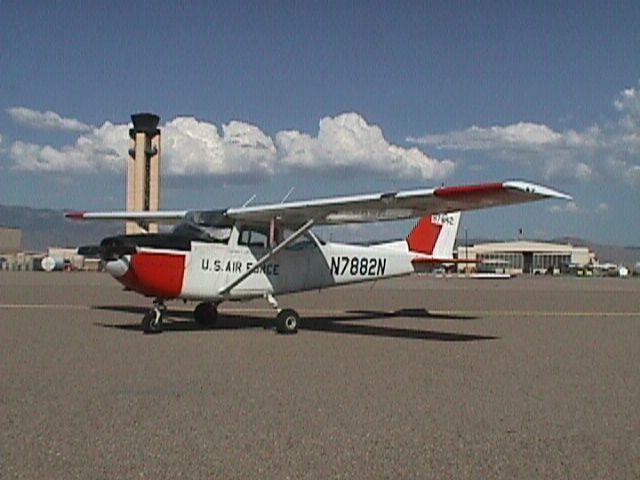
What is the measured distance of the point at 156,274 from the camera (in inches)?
565

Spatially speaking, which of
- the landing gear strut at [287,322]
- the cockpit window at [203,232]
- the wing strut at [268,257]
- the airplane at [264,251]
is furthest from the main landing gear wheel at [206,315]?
the landing gear strut at [287,322]

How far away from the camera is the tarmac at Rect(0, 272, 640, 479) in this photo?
211 inches

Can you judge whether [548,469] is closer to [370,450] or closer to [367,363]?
[370,450]

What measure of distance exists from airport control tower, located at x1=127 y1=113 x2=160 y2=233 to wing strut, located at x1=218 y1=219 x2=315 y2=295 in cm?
Answer: 7784

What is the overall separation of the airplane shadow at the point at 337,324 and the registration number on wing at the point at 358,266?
113cm

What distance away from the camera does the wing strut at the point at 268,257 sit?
51.0 ft

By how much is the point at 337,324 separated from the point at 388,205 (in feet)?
13.3

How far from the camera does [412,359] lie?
1123 centimetres

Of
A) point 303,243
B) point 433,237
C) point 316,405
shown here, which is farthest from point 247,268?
point 316,405

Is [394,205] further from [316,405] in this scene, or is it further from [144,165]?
[144,165]

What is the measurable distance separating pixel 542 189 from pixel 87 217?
13.4 metres

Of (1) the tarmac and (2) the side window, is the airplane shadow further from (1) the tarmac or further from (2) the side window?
(2) the side window

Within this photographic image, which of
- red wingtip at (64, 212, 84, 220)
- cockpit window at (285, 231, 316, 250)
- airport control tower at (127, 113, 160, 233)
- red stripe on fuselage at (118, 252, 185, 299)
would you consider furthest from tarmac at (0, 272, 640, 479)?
airport control tower at (127, 113, 160, 233)

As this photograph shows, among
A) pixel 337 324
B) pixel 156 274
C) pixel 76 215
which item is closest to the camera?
pixel 156 274
